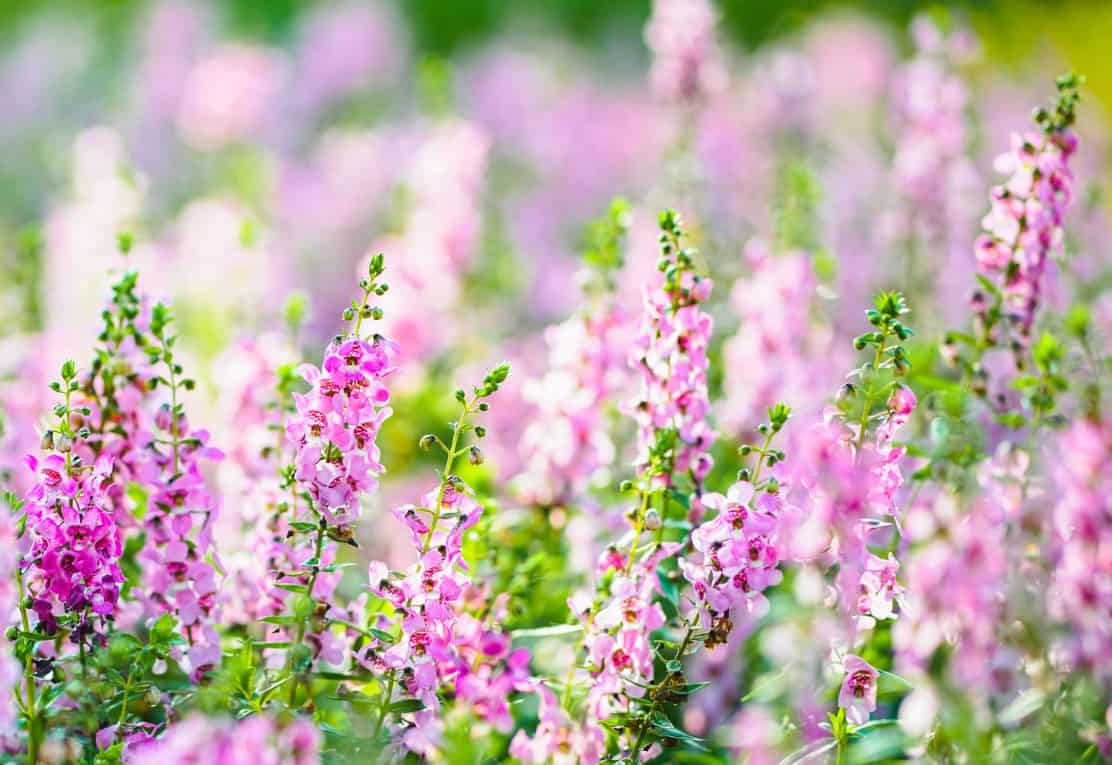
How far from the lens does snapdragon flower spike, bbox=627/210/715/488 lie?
9.34 feet

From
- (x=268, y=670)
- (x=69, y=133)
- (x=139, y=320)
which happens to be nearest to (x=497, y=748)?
(x=268, y=670)

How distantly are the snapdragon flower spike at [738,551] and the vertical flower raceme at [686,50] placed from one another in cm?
310

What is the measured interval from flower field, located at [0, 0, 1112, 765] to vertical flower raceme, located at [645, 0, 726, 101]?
14 mm

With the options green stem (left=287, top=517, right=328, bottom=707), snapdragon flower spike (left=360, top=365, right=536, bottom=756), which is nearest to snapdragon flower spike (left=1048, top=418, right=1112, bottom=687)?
snapdragon flower spike (left=360, top=365, right=536, bottom=756)

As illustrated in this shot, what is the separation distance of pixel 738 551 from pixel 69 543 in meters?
1.25

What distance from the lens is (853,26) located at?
10.6 meters

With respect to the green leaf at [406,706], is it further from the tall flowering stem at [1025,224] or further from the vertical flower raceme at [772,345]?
the vertical flower raceme at [772,345]

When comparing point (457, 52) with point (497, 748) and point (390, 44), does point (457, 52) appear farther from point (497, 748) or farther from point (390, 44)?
point (497, 748)

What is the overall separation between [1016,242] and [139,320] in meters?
2.02

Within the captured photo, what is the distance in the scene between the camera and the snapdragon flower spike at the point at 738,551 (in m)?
2.51

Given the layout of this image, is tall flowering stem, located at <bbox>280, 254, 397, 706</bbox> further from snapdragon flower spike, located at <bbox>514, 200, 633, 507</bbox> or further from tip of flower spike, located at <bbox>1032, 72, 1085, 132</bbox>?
tip of flower spike, located at <bbox>1032, 72, 1085, 132</bbox>

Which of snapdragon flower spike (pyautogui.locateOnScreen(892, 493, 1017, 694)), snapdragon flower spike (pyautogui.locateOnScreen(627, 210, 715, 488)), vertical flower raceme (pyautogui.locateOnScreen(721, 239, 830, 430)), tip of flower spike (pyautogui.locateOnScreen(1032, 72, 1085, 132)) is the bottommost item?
snapdragon flower spike (pyautogui.locateOnScreen(892, 493, 1017, 694))

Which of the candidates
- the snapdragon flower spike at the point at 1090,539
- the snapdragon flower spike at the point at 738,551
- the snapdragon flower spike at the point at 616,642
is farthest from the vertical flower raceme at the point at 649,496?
the snapdragon flower spike at the point at 1090,539

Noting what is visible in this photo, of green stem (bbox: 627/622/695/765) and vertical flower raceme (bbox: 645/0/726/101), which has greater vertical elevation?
vertical flower raceme (bbox: 645/0/726/101)
